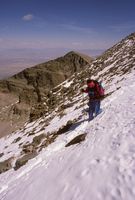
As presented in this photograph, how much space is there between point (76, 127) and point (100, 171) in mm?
6792

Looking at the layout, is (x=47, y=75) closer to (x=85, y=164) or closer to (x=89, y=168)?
(x=85, y=164)

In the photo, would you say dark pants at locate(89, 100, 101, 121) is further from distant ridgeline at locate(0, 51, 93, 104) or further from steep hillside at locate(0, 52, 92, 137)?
distant ridgeline at locate(0, 51, 93, 104)

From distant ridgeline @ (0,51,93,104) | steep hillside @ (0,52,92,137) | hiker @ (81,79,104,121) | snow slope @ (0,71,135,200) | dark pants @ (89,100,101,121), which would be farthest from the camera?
distant ridgeline @ (0,51,93,104)

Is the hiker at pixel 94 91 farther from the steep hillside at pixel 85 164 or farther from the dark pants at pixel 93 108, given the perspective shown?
the steep hillside at pixel 85 164

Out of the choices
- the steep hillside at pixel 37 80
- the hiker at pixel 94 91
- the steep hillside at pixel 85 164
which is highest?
the hiker at pixel 94 91

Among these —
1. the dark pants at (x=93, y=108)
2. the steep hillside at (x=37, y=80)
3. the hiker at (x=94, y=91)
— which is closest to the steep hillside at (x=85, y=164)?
the dark pants at (x=93, y=108)

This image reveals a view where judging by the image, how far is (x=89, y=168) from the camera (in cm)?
881

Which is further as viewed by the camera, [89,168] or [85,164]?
[85,164]

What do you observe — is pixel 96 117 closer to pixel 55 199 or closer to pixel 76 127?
pixel 76 127

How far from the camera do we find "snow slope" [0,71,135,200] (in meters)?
7.59

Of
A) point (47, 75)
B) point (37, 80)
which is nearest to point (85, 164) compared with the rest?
point (47, 75)

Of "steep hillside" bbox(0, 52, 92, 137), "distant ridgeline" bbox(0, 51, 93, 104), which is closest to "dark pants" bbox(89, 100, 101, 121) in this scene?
"steep hillside" bbox(0, 52, 92, 137)

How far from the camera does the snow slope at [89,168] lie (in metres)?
7.59

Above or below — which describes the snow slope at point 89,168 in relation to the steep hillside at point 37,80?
above
